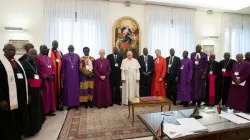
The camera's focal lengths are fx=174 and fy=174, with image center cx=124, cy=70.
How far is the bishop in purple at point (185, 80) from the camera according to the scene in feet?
17.0

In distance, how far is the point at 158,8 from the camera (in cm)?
652

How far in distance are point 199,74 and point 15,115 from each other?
464 centimetres

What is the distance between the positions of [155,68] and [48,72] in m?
3.13

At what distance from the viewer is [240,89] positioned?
447cm

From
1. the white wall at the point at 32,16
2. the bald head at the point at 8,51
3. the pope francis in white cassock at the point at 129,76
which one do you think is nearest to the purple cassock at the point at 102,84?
the pope francis in white cassock at the point at 129,76

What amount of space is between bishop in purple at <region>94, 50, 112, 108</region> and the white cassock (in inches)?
19.1

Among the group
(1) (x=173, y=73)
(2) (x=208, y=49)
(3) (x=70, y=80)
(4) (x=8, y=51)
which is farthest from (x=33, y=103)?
(2) (x=208, y=49)

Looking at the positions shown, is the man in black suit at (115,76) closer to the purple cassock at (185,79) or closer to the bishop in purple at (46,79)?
the bishop in purple at (46,79)

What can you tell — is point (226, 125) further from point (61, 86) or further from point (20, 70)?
point (61, 86)

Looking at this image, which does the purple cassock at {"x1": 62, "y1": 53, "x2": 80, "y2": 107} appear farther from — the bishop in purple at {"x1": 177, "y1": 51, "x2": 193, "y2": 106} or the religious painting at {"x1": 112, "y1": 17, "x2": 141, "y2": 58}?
the bishop in purple at {"x1": 177, "y1": 51, "x2": 193, "y2": 106}

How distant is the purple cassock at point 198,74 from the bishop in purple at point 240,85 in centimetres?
76

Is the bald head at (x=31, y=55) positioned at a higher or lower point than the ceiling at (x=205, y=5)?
lower

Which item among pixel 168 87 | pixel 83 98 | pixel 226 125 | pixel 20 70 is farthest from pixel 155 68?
pixel 20 70

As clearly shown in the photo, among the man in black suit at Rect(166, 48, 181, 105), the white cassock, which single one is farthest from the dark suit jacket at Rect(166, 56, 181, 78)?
the white cassock
